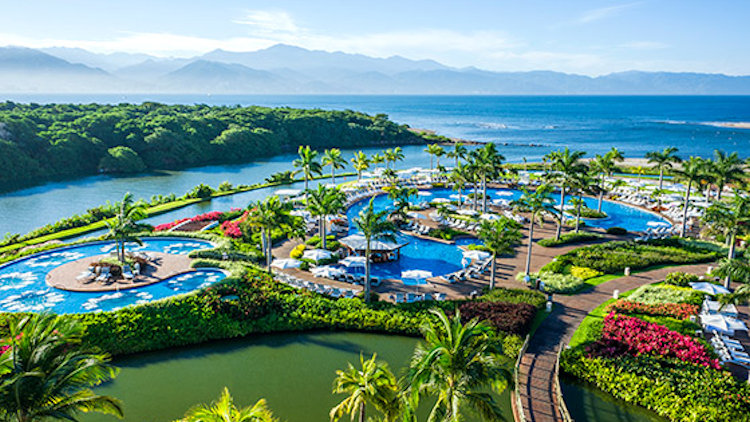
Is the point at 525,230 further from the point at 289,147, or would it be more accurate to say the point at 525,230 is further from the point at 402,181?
the point at 289,147

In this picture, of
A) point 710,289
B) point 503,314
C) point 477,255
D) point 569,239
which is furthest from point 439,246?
point 710,289

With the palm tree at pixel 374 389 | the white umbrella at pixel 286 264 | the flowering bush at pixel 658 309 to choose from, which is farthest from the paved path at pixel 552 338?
the white umbrella at pixel 286 264

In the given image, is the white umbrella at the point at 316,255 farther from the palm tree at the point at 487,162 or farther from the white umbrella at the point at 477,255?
the palm tree at the point at 487,162

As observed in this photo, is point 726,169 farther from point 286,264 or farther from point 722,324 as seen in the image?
point 286,264

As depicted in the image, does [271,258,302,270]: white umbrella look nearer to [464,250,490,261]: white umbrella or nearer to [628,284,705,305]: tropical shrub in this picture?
[464,250,490,261]: white umbrella

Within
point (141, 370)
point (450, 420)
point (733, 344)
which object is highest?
point (450, 420)

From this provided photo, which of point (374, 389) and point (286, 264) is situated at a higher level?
point (374, 389)

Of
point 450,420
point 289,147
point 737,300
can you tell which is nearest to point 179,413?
point 450,420
